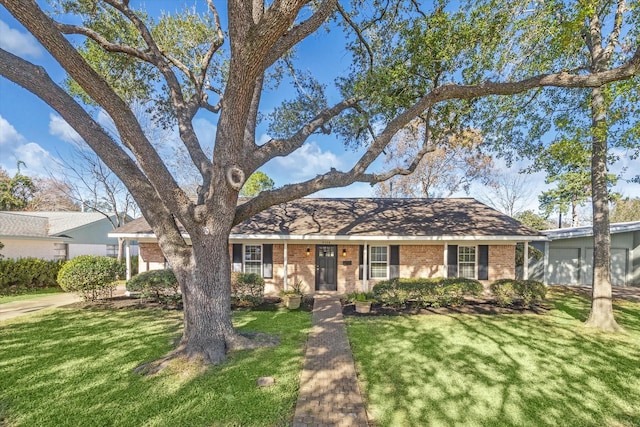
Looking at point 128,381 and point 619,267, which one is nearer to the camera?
point 128,381

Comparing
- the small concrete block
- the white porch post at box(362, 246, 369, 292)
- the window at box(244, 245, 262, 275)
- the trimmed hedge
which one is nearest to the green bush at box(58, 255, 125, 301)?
the window at box(244, 245, 262, 275)

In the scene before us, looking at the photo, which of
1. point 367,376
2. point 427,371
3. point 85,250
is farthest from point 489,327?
point 85,250

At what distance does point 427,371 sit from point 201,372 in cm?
377

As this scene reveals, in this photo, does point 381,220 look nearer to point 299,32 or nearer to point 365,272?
point 365,272

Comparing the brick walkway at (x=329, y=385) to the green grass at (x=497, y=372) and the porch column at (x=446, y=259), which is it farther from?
the porch column at (x=446, y=259)

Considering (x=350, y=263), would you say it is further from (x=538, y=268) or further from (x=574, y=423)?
(x=538, y=268)

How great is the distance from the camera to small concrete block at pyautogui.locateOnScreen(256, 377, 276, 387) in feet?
14.1

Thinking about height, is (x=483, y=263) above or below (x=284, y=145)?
below

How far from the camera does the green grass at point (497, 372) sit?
3.67 m

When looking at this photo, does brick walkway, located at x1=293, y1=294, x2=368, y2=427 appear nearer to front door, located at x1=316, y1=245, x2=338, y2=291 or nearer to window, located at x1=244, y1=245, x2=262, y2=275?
front door, located at x1=316, y1=245, x2=338, y2=291

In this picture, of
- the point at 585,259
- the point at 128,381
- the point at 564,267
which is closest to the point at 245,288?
the point at 128,381

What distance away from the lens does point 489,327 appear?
730 centimetres

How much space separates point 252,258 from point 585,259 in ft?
54.4

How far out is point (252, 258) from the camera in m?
11.8
